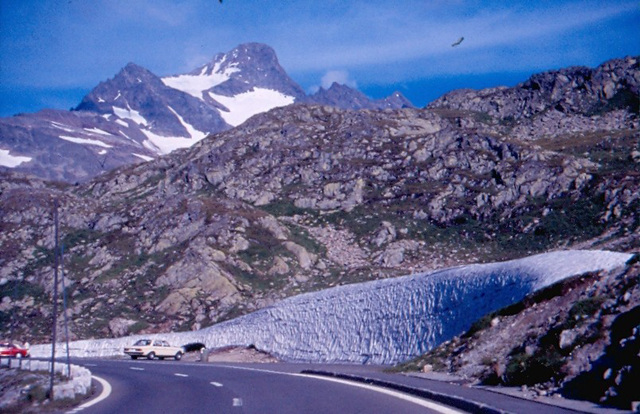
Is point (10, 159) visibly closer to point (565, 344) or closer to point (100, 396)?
point (100, 396)

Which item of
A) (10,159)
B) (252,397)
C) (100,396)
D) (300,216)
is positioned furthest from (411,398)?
(10,159)

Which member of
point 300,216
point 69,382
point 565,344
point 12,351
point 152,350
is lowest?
point 152,350

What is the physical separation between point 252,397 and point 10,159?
19613 cm

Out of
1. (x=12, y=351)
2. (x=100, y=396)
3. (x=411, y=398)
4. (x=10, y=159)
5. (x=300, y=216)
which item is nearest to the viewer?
(x=411, y=398)

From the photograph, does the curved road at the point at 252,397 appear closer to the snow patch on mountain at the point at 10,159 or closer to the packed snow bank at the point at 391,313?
the packed snow bank at the point at 391,313

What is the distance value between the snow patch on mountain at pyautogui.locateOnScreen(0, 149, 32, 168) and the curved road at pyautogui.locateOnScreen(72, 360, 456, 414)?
181 meters

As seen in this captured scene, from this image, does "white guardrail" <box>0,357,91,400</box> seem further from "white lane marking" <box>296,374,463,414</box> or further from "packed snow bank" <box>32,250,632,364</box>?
"packed snow bank" <box>32,250,632,364</box>

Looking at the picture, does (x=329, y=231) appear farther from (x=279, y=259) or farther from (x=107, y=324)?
(x=107, y=324)

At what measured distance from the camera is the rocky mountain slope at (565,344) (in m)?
11.4

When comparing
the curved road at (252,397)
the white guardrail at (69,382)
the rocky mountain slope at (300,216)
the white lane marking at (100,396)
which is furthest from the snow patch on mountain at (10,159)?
the curved road at (252,397)

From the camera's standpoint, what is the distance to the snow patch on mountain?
184250 mm

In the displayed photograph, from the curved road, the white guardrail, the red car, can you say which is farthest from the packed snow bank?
the white guardrail

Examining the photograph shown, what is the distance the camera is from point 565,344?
14.0 m

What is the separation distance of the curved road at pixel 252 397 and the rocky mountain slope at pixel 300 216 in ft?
65.3
